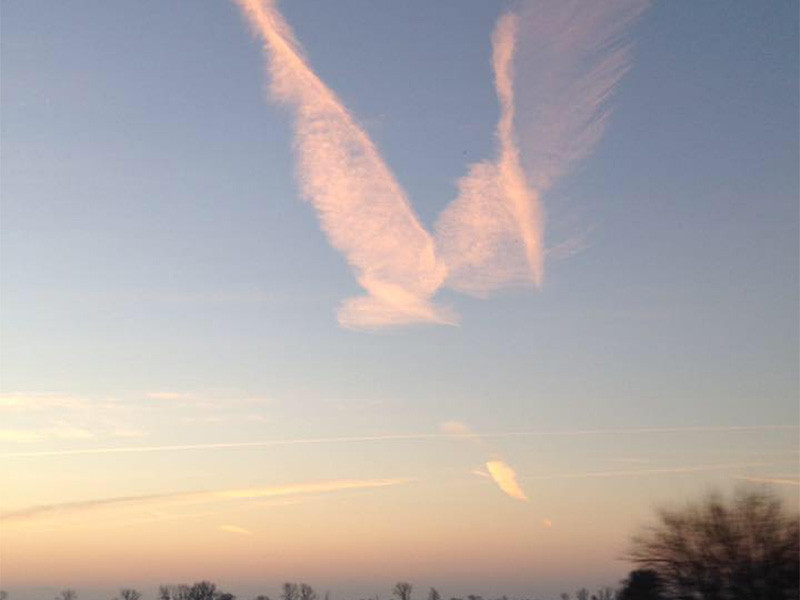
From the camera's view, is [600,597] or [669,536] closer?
[669,536]

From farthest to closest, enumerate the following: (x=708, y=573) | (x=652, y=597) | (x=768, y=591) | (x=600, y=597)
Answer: (x=600, y=597)
(x=652, y=597)
(x=708, y=573)
(x=768, y=591)

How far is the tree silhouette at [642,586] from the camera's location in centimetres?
5378

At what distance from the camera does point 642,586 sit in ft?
191

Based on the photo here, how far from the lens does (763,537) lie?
1960 inches

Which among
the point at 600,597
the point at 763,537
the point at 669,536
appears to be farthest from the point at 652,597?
the point at 600,597

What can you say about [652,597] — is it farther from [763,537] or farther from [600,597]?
[600,597]

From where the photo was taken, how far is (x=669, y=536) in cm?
5369

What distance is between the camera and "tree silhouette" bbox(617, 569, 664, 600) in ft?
176

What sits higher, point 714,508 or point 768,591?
point 714,508

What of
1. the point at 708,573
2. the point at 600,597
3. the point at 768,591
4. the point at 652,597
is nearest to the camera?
the point at 768,591

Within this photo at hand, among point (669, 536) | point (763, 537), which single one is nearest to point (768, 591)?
point (763, 537)

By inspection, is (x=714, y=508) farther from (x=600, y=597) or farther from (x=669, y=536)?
(x=600, y=597)

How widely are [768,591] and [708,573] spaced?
3830 millimetres

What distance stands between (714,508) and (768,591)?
6178 millimetres
